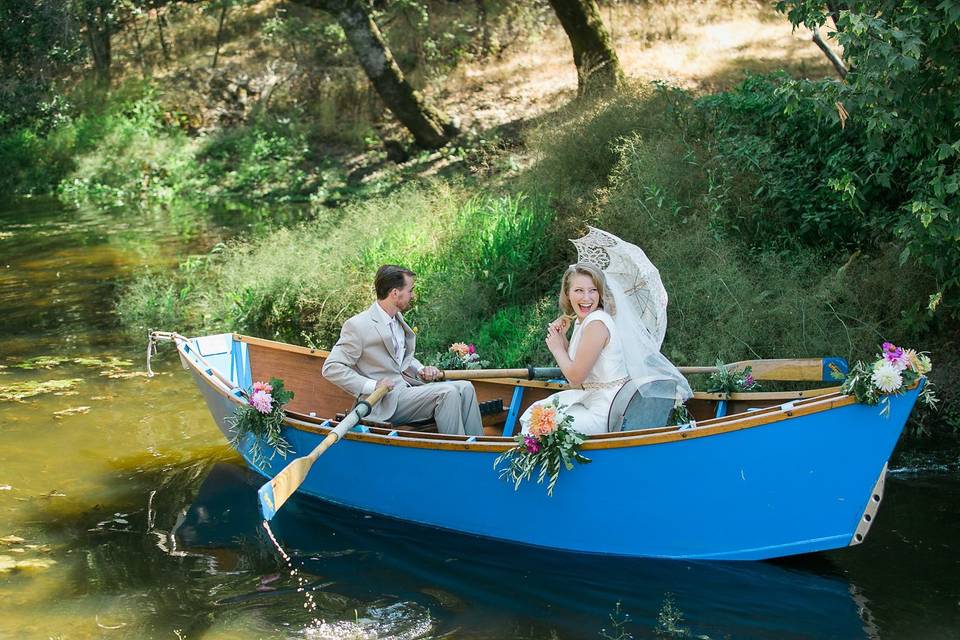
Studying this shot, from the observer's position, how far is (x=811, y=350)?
8281 millimetres

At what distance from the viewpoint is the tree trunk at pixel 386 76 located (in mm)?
16781

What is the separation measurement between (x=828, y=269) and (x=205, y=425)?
216 inches

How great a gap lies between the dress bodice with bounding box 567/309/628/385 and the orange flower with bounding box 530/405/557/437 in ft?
1.77

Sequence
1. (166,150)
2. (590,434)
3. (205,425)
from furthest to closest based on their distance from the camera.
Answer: (166,150) → (205,425) → (590,434)

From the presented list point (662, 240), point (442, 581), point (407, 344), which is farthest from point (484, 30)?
point (442, 581)

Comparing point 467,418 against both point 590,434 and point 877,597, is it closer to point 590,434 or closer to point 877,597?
point 590,434

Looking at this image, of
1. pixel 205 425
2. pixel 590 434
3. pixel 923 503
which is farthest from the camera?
pixel 205 425

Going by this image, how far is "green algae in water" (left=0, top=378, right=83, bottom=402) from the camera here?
9.38 metres

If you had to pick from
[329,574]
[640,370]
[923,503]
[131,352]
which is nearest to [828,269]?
[923,503]

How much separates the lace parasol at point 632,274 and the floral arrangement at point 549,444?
896 mm

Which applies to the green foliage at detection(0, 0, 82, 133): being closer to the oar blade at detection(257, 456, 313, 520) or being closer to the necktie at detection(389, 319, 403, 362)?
the necktie at detection(389, 319, 403, 362)

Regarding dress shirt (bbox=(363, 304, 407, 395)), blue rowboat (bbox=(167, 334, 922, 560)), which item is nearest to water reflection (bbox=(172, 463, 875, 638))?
blue rowboat (bbox=(167, 334, 922, 560))

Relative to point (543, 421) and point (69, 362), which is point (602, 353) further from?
point (69, 362)

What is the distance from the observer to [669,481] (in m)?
5.73
